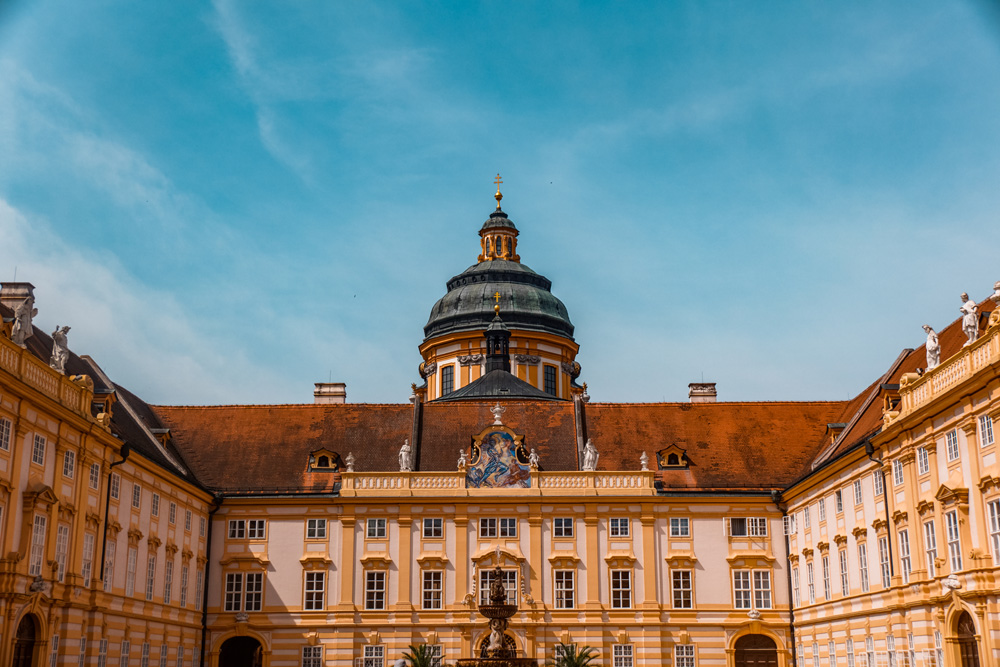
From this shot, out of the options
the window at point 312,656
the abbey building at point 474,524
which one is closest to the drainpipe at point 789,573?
the abbey building at point 474,524

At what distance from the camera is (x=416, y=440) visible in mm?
54125

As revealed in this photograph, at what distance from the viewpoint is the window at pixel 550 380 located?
2854 inches

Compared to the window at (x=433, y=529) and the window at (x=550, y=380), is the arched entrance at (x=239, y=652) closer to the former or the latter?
the window at (x=433, y=529)

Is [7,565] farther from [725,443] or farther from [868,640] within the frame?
[725,443]

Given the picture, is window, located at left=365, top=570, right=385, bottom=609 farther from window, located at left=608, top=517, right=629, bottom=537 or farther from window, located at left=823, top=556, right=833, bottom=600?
window, located at left=823, top=556, right=833, bottom=600

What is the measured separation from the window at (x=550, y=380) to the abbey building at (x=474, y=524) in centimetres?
1545

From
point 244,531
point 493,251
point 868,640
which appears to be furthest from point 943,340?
point 493,251

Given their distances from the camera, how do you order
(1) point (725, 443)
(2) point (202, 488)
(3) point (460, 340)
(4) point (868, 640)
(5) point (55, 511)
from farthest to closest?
(3) point (460, 340), (1) point (725, 443), (2) point (202, 488), (4) point (868, 640), (5) point (55, 511)

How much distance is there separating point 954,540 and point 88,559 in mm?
27539

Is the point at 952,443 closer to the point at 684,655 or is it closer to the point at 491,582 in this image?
the point at 684,655

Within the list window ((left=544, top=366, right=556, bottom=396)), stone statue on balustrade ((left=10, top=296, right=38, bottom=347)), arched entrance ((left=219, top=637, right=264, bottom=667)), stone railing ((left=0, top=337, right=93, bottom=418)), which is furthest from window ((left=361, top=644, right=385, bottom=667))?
window ((left=544, top=366, right=556, bottom=396))

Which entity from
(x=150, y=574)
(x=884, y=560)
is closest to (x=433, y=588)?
(x=150, y=574)

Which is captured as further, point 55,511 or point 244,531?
point 244,531

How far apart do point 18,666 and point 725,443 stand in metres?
32.3
